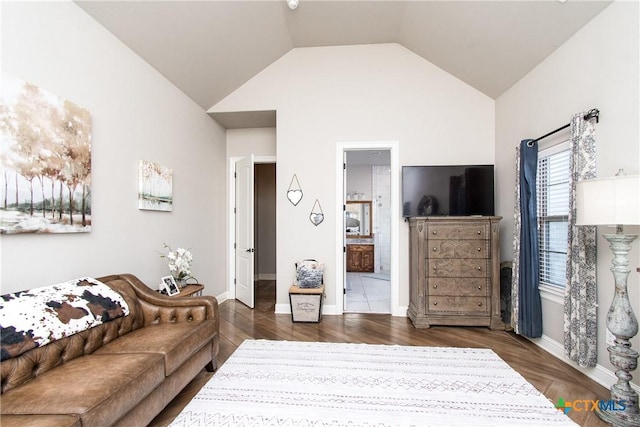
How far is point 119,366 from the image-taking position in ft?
5.25

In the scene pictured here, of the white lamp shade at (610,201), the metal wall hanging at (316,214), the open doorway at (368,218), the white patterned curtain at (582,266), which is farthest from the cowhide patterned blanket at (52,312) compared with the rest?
the open doorway at (368,218)

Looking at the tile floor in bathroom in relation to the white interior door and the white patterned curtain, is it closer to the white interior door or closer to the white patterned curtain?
the white interior door

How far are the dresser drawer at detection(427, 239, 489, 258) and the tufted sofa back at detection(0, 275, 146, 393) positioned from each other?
3107 mm

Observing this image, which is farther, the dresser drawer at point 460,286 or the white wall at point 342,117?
the white wall at point 342,117

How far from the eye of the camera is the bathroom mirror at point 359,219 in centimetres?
801

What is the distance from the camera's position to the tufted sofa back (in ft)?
4.80

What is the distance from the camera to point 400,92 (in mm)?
4168

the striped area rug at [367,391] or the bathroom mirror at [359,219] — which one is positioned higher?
the bathroom mirror at [359,219]

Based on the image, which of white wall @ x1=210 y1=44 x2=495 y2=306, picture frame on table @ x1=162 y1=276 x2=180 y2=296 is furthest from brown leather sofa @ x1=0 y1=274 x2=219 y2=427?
white wall @ x1=210 y1=44 x2=495 y2=306

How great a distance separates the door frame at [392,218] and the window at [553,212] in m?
1.63

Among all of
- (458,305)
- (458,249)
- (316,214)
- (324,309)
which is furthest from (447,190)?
(324,309)

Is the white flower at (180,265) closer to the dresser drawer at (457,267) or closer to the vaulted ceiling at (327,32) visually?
the vaulted ceiling at (327,32)

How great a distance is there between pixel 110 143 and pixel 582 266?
421 cm

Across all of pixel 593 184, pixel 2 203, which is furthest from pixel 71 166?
pixel 593 184
